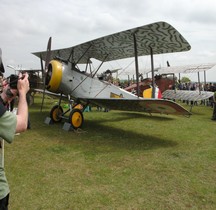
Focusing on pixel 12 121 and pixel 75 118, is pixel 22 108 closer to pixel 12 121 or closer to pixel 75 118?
pixel 12 121

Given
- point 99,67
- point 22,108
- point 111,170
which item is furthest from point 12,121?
point 99,67

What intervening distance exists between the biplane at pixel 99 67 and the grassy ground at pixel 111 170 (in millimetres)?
875

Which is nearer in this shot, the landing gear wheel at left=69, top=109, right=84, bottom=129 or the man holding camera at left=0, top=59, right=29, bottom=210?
the man holding camera at left=0, top=59, right=29, bottom=210

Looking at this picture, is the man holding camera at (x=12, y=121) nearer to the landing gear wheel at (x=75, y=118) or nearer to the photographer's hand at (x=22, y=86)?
the photographer's hand at (x=22, y=86)

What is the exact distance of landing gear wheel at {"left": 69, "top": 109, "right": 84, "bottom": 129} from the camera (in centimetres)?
748

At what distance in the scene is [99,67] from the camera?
8.59m

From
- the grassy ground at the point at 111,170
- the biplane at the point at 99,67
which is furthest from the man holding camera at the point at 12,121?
the biplane at the point at 99,67

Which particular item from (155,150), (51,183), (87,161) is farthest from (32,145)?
(155,150)

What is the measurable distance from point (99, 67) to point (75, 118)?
207 centimetres

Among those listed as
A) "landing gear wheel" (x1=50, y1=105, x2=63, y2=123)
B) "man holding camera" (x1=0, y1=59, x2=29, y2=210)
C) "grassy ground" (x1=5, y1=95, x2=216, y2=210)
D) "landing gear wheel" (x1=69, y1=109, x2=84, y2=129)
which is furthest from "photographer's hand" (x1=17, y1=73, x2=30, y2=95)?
"landing gear wheel" (x1=50, y1=105, x2=63, y2=123)

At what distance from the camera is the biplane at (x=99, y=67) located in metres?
6.48

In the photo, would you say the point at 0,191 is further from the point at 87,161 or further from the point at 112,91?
the point at 112,91

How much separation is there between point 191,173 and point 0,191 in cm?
344

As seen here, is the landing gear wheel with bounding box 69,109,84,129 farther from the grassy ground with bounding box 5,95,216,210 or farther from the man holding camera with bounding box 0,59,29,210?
the man holding camera with bounding box 0,59,29,210
